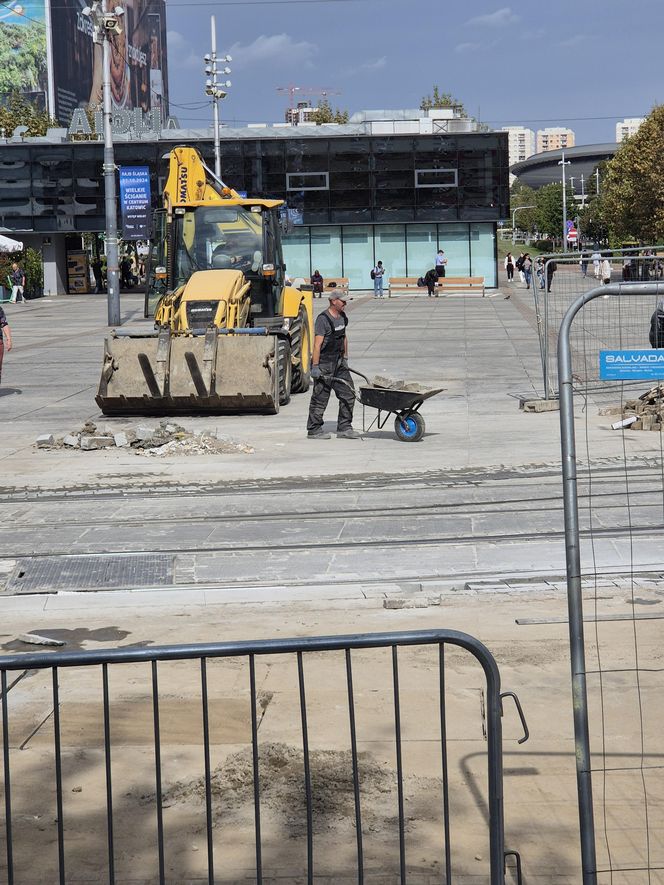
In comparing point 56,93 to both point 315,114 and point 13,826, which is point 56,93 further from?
point 13,826

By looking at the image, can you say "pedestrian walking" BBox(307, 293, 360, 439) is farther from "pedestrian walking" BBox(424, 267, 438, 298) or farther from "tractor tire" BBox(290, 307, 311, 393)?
"pedestrian walking" BBox(424, 267, 438, 298)

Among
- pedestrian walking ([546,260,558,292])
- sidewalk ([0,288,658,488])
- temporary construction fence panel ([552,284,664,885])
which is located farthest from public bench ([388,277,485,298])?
temporary construction fence panel ([552,284,664,885])

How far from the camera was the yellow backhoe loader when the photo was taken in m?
17.2

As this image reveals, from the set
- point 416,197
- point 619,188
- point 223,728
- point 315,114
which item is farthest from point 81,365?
point 315,114

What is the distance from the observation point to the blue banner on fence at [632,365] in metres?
4.41

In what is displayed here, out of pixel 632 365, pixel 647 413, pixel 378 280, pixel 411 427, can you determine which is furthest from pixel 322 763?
pixel 378 280

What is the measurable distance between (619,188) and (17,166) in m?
29.0

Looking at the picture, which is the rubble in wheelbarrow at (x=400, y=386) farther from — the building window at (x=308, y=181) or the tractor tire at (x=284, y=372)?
the building window at (x=308, y=181)

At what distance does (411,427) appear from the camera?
1504cm

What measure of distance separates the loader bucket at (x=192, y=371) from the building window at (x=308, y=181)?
133ft

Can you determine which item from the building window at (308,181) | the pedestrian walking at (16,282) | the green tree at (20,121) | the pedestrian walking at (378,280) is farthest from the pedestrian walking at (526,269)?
the green tree at (20,121)

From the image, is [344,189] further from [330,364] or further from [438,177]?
[330,364]

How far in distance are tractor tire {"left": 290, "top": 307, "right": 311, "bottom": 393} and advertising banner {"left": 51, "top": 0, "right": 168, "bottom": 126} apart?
115 meters

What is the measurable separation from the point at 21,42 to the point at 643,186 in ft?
335
